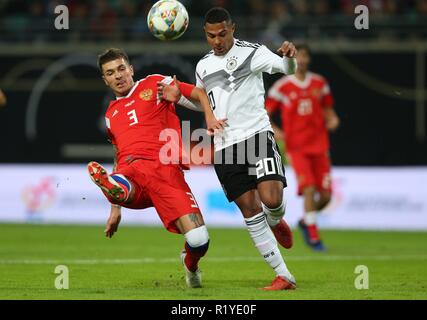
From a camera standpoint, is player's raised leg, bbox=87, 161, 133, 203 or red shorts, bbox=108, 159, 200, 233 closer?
player's raised leg, bbox=87, 161, 133, 203

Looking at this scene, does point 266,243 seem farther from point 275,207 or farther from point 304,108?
point 304,108

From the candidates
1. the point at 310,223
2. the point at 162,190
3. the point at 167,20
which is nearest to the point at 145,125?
the point at 162,190

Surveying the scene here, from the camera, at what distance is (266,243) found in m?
8.90

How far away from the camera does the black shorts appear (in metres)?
8.91

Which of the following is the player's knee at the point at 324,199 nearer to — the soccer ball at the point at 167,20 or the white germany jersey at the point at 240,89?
the white germany jersey at the point at 240,89

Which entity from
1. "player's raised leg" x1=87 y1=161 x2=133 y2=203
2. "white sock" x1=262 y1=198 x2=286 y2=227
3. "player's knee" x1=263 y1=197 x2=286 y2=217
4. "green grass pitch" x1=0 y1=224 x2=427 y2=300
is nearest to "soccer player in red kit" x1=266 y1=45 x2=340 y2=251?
"green grass pitch" x1=0 y1=224 x2=427 y2=300

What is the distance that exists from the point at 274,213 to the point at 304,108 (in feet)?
18.1

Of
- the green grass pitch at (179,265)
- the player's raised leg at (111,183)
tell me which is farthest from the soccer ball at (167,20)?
the green grass pitch at (179,265)

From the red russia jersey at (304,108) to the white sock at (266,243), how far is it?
5.49 metres

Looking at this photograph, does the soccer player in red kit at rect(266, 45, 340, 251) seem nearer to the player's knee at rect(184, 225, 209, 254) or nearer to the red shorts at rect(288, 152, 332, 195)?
the red shorts at rect(288, 152, 332, 195)

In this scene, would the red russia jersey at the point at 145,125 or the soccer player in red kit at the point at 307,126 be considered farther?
the soccer player in red kit at the point at 307,126

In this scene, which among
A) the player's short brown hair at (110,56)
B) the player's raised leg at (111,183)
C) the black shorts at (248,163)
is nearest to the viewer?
the player's raised leg at (111,183)

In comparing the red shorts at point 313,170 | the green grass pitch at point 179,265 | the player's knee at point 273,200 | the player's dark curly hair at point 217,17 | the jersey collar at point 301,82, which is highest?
the jersey collar at point 301,82

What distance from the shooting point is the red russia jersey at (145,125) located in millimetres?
9234
